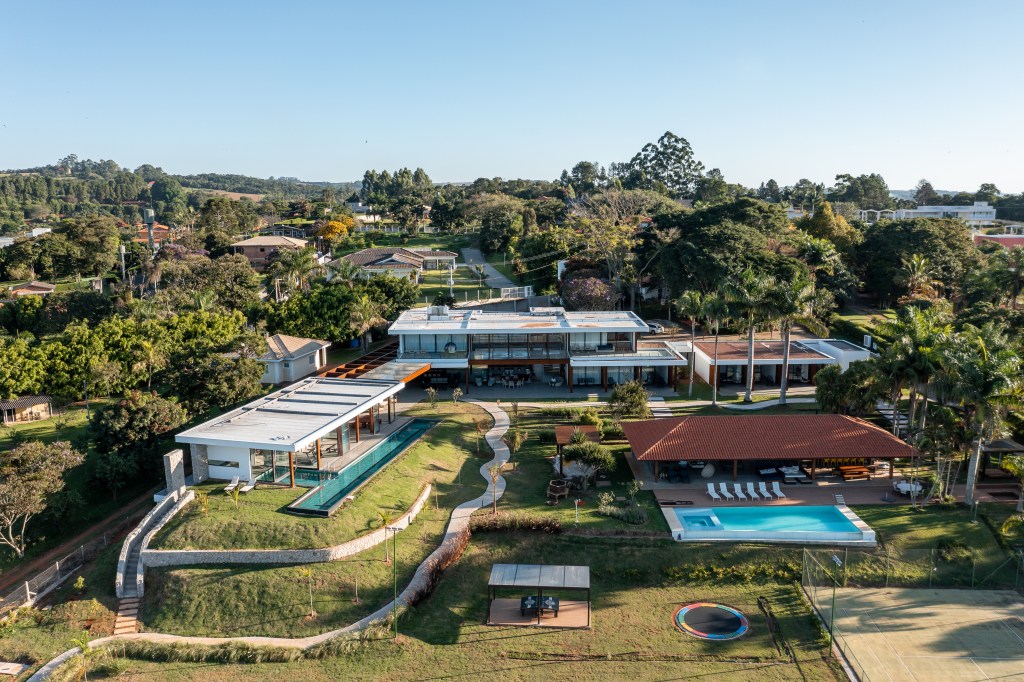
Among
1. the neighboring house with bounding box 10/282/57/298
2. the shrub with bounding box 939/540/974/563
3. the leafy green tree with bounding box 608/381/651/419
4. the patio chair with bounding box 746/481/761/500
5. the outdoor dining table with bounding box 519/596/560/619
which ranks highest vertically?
the neighboring house with bounding box 10/282/57/298

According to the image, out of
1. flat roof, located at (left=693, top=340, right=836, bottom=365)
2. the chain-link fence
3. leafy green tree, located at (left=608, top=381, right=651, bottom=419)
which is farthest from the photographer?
flat roof, located at (left=693, top=340, right=836, bottom=365)

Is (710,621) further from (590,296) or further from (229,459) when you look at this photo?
(590,296)

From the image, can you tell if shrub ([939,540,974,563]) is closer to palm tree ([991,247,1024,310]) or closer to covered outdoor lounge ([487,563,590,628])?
covered outdoor lounge ([487,563,590,628])

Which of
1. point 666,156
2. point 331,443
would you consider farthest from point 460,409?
point 666,156

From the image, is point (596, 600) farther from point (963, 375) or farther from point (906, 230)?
point (906, 230)

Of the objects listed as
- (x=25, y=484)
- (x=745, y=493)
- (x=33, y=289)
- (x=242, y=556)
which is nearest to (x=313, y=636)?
(x=242, y=556)

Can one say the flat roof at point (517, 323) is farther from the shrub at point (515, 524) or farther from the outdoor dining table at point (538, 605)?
the outdoor dining table at point (538, 605)

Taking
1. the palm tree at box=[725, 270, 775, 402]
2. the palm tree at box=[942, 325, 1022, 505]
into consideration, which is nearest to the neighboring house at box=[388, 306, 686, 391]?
the palm tree at box=[725, 270, 775, 402]

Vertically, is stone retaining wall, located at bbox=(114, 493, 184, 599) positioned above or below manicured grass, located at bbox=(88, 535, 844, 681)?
above
